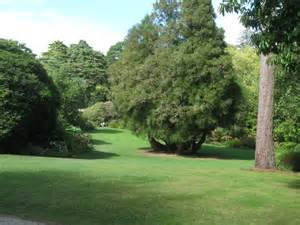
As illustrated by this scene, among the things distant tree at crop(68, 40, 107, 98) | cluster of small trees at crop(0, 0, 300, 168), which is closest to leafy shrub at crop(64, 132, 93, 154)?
cluster of small trees at crop(0, 0, 300, 168)

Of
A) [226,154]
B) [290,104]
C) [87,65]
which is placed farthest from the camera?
[87,65]

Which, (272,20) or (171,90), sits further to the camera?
(171,90)

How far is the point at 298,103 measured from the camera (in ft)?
67.3

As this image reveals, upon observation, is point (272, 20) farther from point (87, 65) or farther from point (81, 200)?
point (87, 65)

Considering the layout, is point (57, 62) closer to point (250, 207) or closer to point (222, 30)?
point (222, 30)

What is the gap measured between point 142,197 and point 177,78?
19.0 meters

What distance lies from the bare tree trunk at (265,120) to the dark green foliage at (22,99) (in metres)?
9.45

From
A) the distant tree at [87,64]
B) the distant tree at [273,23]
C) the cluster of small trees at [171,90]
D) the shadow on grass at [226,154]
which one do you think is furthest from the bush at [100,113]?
the distant tree at [273,23]

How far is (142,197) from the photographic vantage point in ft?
34.7

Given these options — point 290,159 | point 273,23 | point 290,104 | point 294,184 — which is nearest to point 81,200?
point 273,23

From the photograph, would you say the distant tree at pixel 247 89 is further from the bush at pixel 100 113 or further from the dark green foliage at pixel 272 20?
the dark green foliage at pixel 272 20

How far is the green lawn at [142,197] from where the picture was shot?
8.80 metres

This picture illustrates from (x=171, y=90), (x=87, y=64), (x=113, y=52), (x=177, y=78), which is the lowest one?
(x=171, y=90)

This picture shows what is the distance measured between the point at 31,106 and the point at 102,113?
35424 millimetres
